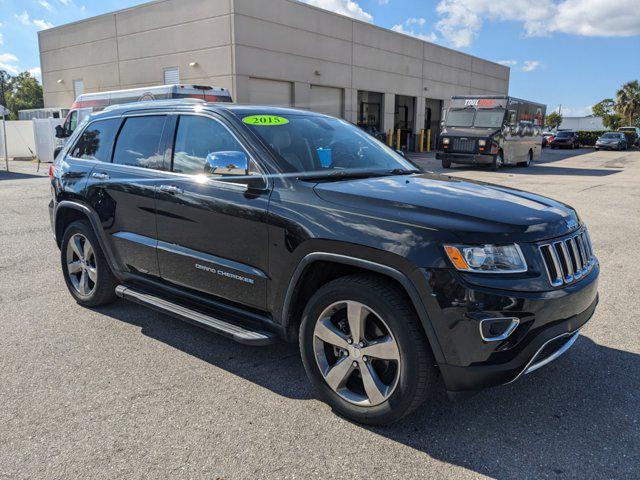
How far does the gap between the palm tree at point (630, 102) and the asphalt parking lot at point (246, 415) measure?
266ft

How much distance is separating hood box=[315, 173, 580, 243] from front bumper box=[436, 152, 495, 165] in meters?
18.2

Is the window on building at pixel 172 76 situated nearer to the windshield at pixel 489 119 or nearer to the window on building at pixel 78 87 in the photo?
the window on building at pixel 78 87

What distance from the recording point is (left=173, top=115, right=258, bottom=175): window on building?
3.63 m

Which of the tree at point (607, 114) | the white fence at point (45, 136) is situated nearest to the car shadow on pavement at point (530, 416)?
the white fence at point (45, 136)

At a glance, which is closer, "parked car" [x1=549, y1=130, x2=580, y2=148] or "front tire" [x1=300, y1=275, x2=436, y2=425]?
"front tire" [x1=300, y1=275, x2=436, y2=425]

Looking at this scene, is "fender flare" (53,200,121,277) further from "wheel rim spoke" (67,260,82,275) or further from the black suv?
"wheel rim spoke" (67,260,82,275)

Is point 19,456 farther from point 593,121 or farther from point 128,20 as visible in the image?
point 593,121

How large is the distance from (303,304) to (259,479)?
1071 mm

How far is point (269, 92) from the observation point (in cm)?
2497

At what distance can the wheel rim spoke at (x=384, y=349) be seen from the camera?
2.76 meters

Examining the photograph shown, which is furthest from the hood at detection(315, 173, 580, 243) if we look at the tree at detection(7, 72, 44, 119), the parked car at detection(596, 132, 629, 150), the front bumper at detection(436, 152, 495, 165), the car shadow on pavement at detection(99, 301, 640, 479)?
the tree at detection(7, 72, 44, 119)

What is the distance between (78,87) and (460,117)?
22.0m

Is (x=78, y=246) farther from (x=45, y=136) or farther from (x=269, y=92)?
(x=45, y=136)

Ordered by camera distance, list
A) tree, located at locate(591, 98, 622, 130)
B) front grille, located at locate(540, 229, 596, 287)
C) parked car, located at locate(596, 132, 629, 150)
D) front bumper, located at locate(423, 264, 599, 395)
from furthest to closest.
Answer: tree, located at locate(591, 98, 622, 130) < parked car, located at locate(596, 132, 629, 150) < front grille, located at locate(540, 229, 596, 287) < front bumper, located at locate(423, 264, 599, 395)
